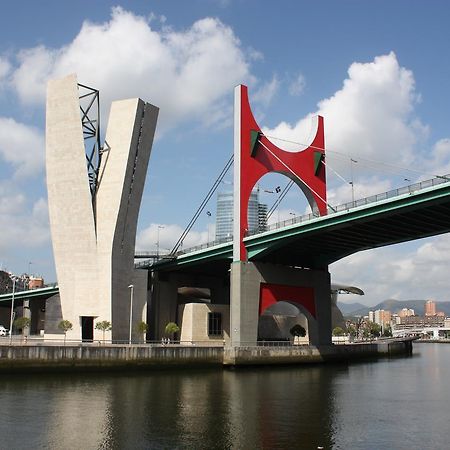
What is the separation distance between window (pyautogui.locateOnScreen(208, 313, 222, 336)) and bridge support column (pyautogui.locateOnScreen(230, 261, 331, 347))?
Result: 916cm

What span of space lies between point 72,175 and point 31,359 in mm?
21903

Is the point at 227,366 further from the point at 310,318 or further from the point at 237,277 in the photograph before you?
the point at 310,318

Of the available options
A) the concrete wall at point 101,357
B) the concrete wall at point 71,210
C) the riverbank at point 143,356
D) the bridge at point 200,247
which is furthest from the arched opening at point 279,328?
the concrete wall at point 101,357

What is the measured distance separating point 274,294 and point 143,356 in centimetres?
1637

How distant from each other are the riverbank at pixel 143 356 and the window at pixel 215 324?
1171 centimetres

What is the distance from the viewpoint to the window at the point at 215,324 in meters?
61.1

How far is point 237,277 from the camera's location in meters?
51.4

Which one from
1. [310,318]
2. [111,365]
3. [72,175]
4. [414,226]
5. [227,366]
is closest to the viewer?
[111,365]

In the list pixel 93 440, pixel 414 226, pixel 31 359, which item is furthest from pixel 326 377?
pixel 93 440

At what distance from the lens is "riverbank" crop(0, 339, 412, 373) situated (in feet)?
124

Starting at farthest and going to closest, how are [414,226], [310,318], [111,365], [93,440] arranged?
[310,318], [414,226], [111,365], [93,440]

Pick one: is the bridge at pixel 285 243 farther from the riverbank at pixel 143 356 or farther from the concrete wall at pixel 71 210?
the concrete wall at pixel 71 210

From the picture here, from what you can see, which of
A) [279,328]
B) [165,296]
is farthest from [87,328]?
[279,328]

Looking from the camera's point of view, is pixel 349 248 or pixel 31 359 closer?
pixel 31 359
